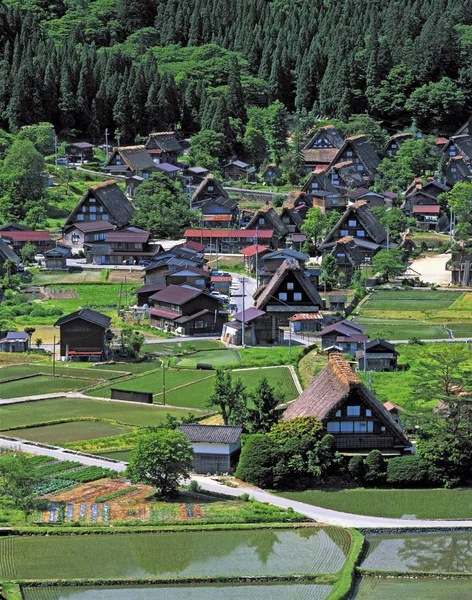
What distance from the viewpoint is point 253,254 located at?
66.3 meters

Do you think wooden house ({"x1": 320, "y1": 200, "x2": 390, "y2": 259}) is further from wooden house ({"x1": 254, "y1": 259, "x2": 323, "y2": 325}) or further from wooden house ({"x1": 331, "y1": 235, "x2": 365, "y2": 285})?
wooden house ({"x1": 254, "y1": 259, "x2": 323, "y2": 325})

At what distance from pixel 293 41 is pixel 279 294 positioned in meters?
50.3

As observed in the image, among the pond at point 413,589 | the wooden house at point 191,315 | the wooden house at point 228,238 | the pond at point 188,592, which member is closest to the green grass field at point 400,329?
the wooden house at point 191,315

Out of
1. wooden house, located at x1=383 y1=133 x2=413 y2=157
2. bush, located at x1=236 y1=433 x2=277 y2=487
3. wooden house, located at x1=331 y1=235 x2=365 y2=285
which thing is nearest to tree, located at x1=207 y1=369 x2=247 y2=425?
bush, located at x1=236 y1=433 x2=277 y2=487

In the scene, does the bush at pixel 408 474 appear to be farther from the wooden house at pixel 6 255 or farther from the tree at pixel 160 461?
the wooden house at pixel 6 255

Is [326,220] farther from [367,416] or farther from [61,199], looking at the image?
[367,416]

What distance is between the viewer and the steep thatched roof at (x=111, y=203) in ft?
232

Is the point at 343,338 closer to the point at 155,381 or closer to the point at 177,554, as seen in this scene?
the point at 155,381

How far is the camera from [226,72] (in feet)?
318

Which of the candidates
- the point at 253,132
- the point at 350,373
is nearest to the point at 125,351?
the point at 350,373

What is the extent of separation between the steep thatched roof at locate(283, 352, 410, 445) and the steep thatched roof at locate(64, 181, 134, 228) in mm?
33973

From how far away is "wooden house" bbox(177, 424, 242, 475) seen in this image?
3556cm

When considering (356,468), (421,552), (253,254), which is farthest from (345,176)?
(421,552)

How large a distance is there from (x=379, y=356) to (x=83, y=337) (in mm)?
10362
